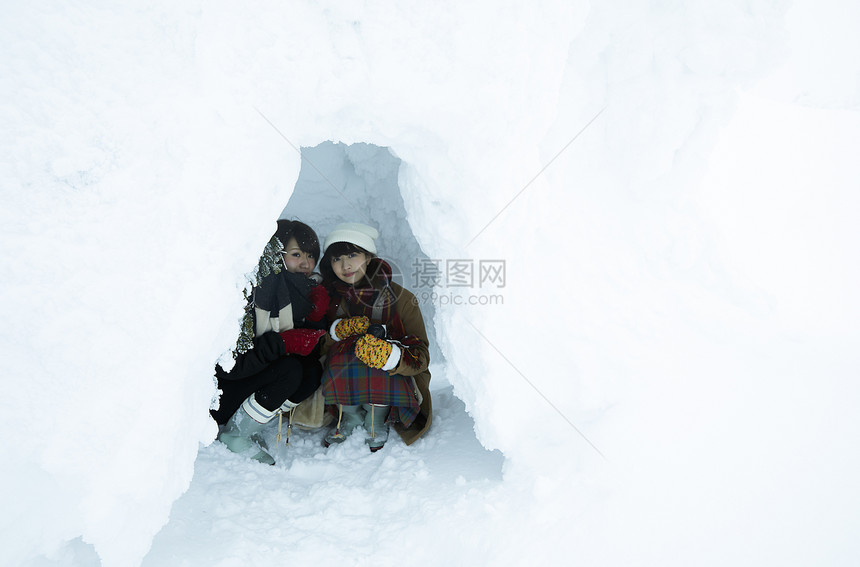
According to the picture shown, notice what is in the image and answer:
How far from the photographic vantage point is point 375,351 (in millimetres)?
1935

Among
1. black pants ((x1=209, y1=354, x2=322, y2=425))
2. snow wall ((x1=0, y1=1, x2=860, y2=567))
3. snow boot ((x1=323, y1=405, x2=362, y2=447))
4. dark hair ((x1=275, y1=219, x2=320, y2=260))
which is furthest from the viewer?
snow boot ((x1=323, y1=405, x2=362, y2=447))

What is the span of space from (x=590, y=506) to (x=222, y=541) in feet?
3.89

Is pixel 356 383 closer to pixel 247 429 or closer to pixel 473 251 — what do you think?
pixel 247 429

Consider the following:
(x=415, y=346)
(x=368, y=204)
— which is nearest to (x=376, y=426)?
(x=415, y=346)

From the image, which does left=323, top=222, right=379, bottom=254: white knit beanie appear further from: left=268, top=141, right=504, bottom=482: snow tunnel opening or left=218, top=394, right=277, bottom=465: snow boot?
left=218, top=394, right=277, bottom=465: snow boot

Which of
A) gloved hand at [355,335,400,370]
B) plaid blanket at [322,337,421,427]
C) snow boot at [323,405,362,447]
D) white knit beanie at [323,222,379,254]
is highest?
white knit beanie at [323,222,379,254]

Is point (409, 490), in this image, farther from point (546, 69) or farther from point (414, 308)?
point (546, 69)

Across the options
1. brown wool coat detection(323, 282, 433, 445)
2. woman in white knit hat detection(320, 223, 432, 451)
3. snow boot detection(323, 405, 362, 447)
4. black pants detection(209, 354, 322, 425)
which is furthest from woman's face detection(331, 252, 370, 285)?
snow boot detection(323, 405, 362, 447)

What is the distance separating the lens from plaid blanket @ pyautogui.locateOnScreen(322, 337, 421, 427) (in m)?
2.06

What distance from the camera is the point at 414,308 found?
223 cm

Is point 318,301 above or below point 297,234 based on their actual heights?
below

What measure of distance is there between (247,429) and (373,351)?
0.64 metres

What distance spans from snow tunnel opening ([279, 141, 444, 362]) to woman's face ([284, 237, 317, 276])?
0.94 meters

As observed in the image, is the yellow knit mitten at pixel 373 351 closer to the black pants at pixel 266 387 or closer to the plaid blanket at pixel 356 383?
the plaid blanket at pixel 356 383
